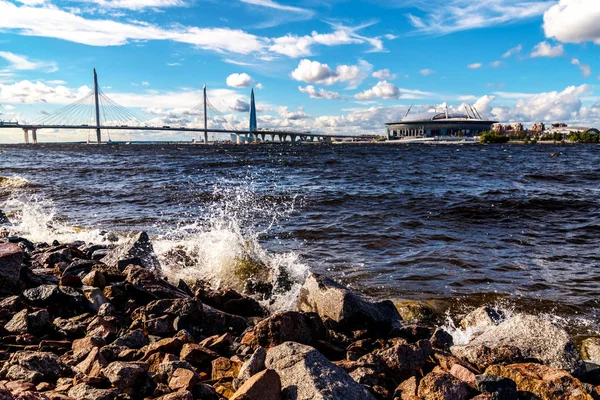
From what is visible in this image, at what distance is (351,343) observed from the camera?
452 centimetres

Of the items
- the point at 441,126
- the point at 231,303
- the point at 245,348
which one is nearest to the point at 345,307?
the point at 245,348

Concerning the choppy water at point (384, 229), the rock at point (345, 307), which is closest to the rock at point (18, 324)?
the rock at point (345, 307)

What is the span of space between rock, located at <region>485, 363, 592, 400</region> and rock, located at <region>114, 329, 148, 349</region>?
3.08 metres

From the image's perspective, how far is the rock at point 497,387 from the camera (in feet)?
10.4

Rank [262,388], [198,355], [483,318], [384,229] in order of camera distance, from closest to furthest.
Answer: [262,388] < [198,355] < [483,318] < [384,229]

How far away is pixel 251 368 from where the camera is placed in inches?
129

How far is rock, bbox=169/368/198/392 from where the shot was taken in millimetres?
3094

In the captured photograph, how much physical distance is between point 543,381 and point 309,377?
1860mm

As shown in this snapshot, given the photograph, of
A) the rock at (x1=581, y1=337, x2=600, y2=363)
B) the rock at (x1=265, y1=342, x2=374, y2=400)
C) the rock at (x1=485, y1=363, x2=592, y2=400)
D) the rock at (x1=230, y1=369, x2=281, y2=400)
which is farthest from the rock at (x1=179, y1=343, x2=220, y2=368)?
the rock at (x1=581, y1=337, x2=600, y2=363)

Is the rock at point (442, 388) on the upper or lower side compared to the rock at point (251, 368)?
lower

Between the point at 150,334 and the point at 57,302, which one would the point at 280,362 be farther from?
the point at 57,302

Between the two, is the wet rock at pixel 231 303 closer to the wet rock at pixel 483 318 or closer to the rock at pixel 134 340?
the rock at pixel 134 340

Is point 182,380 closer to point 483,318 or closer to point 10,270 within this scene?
point 10,270

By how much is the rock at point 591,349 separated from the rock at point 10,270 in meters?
6.54
